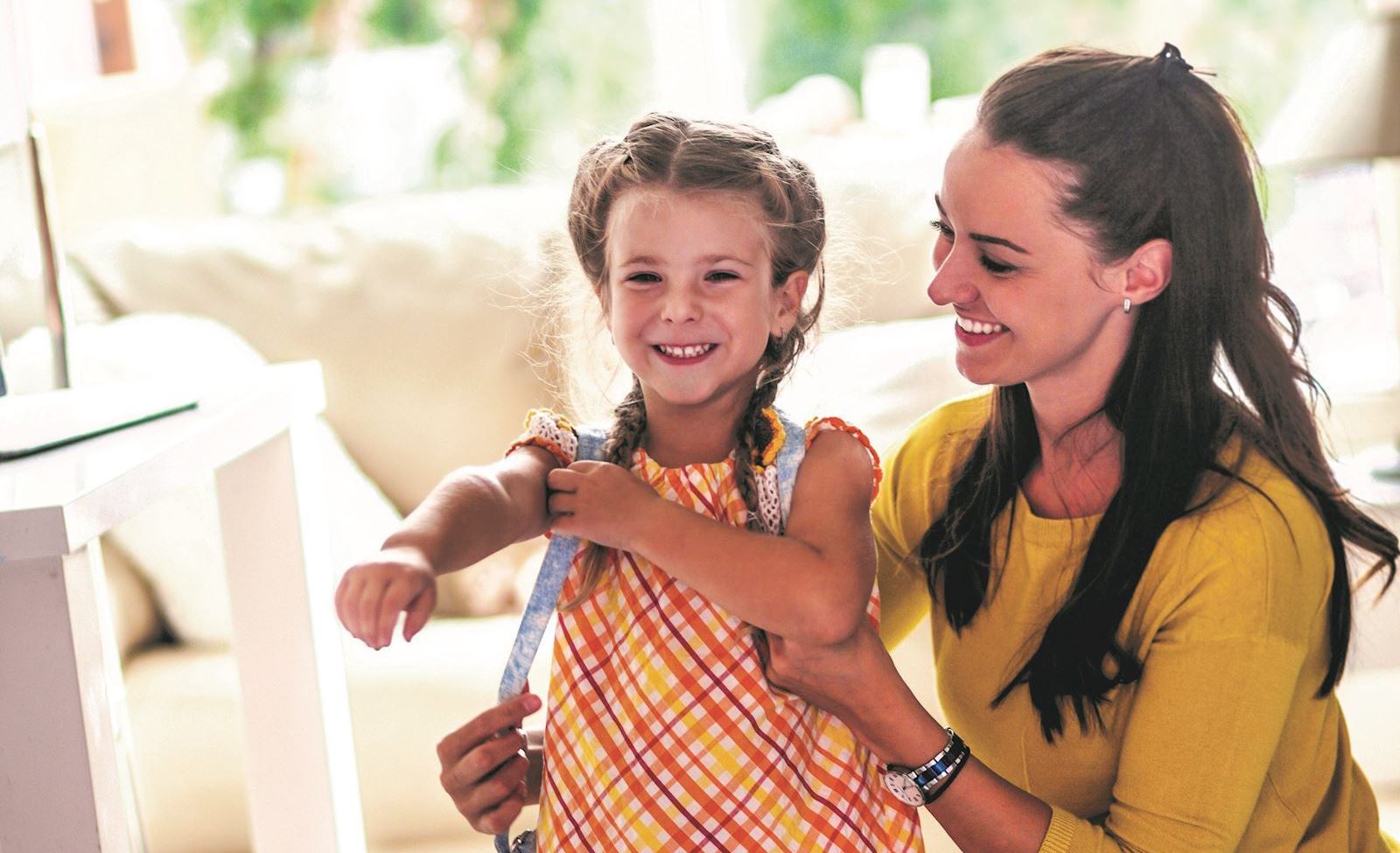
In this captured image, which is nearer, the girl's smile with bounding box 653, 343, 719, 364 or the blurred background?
the girl's smile with bounding box 653, 343, 719, 364

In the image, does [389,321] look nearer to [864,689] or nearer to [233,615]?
[233,615]

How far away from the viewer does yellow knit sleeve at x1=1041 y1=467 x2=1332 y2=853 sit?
1.08 m

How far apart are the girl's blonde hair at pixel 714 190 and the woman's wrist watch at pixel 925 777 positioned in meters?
0.22

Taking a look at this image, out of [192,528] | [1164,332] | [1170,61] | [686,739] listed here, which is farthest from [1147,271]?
[192,528]

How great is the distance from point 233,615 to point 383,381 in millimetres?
1138

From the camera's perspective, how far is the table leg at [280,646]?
48.3 inches

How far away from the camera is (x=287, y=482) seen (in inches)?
48.4

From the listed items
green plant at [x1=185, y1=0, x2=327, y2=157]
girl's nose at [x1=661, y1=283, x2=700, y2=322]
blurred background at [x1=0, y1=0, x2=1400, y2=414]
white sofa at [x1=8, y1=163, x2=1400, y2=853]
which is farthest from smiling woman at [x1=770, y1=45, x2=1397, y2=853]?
green plant at [x1=185, y1=0, x2=327, y2=157]

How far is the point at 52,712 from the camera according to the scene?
780 millimetres

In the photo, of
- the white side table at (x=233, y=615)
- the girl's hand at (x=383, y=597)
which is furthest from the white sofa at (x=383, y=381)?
the girl's hand at (x=383, y=597)

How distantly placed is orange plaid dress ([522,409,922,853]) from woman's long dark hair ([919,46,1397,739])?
22 centimetres

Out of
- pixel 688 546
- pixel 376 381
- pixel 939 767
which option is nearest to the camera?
pixel 688 546

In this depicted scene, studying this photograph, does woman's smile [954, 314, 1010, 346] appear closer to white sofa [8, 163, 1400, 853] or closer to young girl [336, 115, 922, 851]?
young girl [336, 115, 922, 851]

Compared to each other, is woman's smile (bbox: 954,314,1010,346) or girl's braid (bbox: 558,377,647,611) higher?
woman's smile (bbox: 954,314,1010,346)
